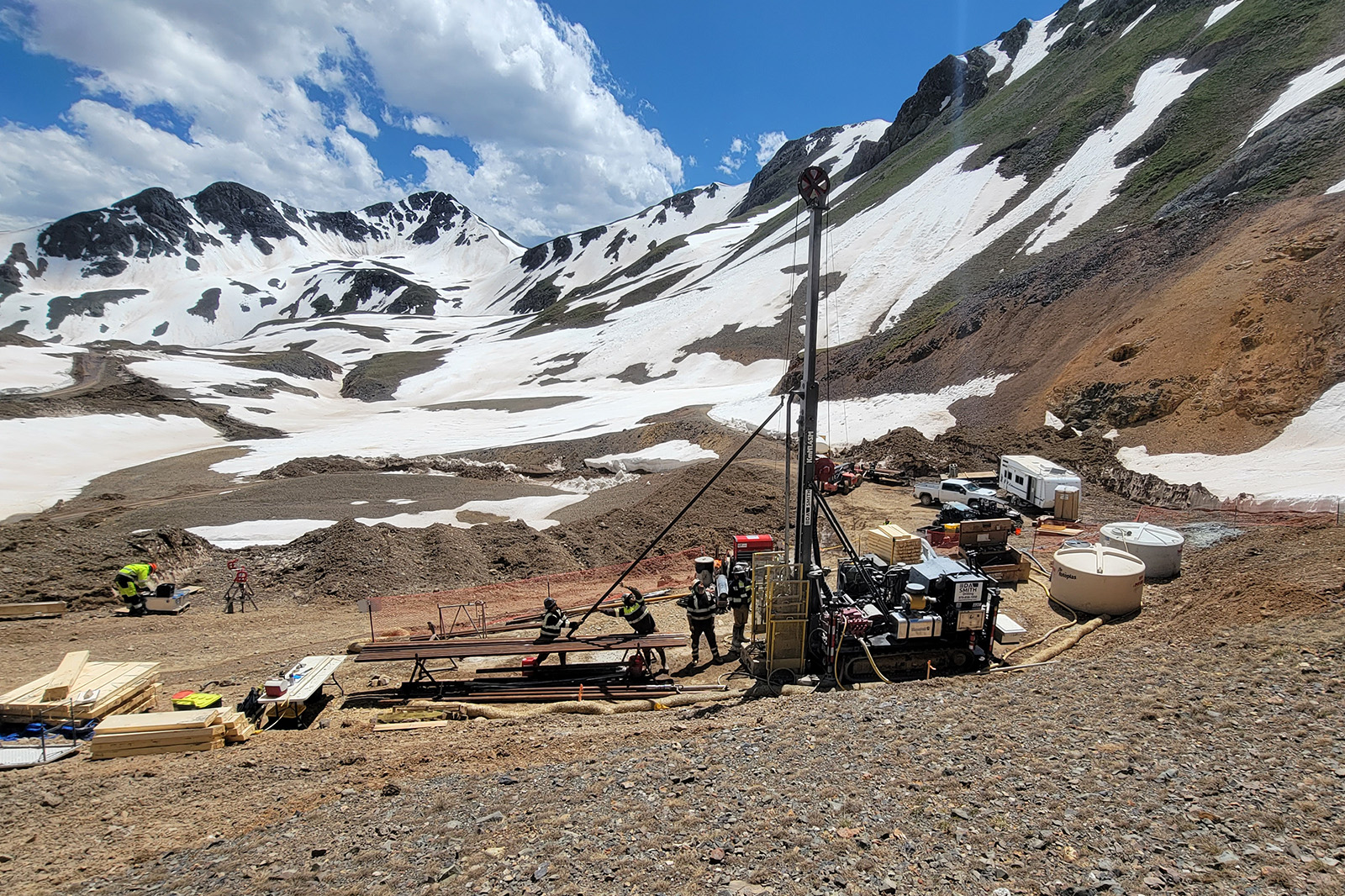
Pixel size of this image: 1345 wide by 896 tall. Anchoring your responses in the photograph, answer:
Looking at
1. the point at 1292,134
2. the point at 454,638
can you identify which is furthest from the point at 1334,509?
the point at 1292,134

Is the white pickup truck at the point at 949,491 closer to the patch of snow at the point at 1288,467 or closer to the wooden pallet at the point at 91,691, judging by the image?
the patch of snow at the point at 1288,467

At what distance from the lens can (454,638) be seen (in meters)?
12.3

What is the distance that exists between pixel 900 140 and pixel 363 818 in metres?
106

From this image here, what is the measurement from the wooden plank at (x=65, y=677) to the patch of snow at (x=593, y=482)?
708 inches

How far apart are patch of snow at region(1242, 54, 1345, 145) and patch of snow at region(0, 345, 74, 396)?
83.6m

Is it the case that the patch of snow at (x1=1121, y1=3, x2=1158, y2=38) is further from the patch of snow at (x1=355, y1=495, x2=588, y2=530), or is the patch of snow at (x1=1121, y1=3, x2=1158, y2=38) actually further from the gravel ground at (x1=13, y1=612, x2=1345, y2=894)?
the gravel ground at (x1=13, y1=612, x2=1345, y2=894)

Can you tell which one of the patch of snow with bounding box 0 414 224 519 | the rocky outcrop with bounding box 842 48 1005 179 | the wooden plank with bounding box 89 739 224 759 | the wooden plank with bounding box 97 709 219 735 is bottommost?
the wooden plank with bounding box 89 739 224 759

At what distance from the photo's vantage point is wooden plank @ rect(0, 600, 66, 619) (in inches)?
551

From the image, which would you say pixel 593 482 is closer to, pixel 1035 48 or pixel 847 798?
pixel 847 798

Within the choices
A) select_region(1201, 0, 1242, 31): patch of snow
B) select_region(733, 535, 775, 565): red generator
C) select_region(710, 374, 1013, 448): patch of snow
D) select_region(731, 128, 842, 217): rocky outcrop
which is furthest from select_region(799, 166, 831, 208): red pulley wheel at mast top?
select_region(731, 128, 842, 217): rocky outcrop

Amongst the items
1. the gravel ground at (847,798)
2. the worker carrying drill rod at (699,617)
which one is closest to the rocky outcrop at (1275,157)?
the gravel ground at (847,798)

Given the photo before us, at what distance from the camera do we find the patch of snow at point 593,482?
91.3 feet

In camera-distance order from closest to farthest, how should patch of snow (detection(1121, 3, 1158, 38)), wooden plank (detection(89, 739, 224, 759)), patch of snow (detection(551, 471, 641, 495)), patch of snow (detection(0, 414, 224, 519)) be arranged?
wooden plank (detection(89, 739, 224, 759)), patch of snow (detection(0, 414, 224, 519)), patch of snow (detection(551, 471, 641, 495)), patch of snow (detection(1121, 3, 1158, 38))

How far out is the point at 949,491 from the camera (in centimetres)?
2084
